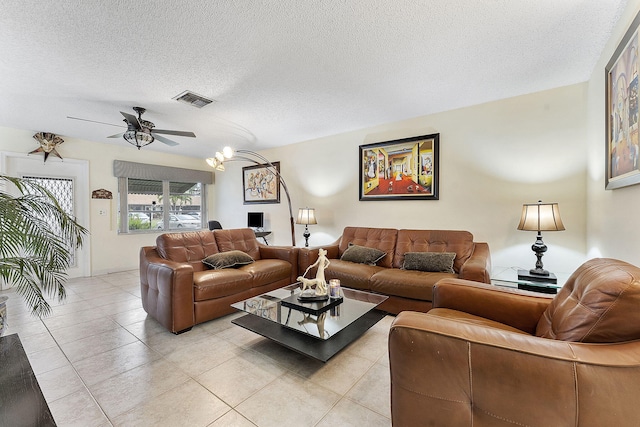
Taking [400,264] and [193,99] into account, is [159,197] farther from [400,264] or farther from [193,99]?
[400,264]

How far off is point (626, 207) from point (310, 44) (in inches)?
96.4

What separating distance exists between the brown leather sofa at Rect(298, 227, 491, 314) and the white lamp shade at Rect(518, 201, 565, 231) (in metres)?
0.50

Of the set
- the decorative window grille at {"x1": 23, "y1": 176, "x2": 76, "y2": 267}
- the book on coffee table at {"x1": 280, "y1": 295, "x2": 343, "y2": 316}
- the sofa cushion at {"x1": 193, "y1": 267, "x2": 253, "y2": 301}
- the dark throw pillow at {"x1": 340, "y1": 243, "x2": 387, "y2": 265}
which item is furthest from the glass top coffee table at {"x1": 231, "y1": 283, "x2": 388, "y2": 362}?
the decorative window grille at {"x1": 23, "y1": 176, "x2": 76, "y2": 267}

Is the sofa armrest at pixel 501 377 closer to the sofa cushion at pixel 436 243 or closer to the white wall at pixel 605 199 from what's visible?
the white wall at pixel 605 199

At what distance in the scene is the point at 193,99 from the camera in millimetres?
2971

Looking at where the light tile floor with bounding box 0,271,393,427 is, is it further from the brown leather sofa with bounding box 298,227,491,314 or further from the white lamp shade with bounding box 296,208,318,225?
the white lamp shade with bounding box 296,208,318,225

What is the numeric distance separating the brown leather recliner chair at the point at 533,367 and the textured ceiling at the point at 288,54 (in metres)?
1.75

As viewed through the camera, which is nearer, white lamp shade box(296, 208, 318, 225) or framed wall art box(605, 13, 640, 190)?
framed wall art box(605, 13, 640, 190)

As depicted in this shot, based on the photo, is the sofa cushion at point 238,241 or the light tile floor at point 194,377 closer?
the light tile floor at point 194,377

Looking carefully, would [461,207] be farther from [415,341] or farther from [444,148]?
[415,341]

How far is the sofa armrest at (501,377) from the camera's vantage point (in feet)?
2.68

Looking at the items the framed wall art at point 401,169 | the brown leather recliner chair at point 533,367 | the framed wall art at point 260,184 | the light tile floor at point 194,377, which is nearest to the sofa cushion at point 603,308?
the brown leather recliner chair at point 533,367

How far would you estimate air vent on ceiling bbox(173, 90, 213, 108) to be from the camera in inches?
112

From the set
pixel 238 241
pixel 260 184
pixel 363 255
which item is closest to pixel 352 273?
pixel 363 255
